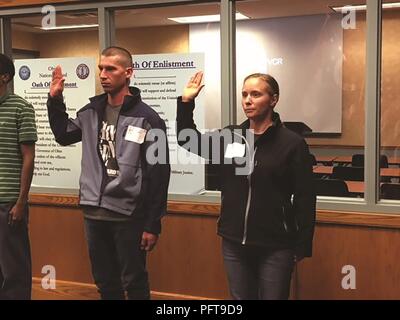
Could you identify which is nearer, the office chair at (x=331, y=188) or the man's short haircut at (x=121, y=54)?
the man's short haircut at (x=121, y=54)

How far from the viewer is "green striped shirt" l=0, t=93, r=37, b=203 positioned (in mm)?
2875

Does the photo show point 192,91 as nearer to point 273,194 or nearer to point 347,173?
point 273,194

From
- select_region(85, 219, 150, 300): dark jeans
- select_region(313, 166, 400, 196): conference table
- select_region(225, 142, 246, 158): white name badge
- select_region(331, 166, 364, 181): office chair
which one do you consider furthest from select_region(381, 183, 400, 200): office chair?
select_region(85, 219, 150, 300): dark jeans

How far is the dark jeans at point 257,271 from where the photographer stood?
2320 mm

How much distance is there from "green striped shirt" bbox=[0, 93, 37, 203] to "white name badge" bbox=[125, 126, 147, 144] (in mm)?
588

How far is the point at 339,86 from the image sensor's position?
719 cm

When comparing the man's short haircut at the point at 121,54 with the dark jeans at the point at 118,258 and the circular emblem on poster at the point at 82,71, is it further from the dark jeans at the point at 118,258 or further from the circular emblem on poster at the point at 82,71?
the circular emblem on poster at the point at 82,71

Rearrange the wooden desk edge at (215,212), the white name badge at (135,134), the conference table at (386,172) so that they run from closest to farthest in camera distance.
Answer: the white name badge at (135,134), the wooden desk edge at (215,212), the conference table at (386,172)

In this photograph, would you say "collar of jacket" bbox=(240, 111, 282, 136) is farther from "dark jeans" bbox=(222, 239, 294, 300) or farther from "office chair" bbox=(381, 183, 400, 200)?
"office chair" bbox=(381, 183, 400, 200)

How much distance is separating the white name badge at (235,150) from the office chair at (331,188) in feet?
3.70

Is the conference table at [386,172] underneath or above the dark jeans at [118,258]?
A: above

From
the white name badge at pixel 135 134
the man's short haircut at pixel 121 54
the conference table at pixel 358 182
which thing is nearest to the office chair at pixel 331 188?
the conference table at pixel 358 182

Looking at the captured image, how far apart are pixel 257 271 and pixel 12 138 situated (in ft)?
4.71

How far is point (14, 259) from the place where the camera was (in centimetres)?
296
